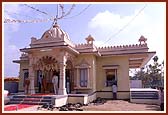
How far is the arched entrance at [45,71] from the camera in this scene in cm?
1354

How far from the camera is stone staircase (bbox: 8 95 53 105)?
1112 centimetres

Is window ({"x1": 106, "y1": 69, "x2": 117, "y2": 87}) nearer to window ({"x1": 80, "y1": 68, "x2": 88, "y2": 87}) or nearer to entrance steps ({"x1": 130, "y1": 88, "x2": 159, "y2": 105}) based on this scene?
entrance steps ({"x1": 130, "y1": 88, "x2": 159, "y2": 105})

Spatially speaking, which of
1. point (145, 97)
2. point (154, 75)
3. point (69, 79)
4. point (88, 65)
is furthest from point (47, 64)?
point (154, 75)

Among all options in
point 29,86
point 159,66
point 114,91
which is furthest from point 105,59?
point 159,66

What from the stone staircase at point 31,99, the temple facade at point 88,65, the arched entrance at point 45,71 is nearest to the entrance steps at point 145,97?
the temple facade at point 88,65

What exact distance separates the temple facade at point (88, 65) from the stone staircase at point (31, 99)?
115cm

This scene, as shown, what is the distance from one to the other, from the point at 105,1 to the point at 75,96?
314 inches

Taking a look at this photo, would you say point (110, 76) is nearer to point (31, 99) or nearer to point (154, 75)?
point (31, 99)

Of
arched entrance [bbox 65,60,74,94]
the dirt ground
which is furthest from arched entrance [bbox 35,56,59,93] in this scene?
the dirt ground

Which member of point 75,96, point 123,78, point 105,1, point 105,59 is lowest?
point 75,96

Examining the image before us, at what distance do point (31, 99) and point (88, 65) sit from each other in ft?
13.6

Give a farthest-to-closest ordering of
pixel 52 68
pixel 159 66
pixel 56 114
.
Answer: pixel 159 66 < pixel 52 68 < pixel 56 114

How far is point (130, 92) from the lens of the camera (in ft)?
47.6

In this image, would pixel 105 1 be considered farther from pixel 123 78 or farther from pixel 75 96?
pixel 123 78
